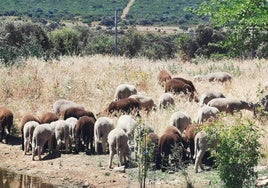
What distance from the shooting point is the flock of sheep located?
14875 mm

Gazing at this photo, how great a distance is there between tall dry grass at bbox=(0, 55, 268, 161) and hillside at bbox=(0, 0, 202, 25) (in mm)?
55588

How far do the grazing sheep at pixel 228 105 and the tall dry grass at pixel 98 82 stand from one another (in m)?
0.47

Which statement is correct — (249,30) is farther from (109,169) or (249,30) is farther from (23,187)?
(23,187)

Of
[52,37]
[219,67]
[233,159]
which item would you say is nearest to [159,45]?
[52,37]

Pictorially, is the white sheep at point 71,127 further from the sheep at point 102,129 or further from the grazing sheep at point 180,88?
the grazing sheep at point 180,88

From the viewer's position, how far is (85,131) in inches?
653

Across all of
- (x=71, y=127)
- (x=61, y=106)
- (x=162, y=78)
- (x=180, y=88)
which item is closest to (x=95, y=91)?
(x=162, y=78)

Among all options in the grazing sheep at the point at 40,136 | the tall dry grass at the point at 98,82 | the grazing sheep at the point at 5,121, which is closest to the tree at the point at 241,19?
the tall dry grass at the point at 98,82

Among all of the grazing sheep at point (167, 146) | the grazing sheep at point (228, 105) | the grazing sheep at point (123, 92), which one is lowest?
the grazing sheep at point (167, 146)

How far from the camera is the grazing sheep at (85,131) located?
54.4 ft

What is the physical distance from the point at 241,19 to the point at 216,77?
6766 millimetres

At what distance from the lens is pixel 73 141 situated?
17.1 meters

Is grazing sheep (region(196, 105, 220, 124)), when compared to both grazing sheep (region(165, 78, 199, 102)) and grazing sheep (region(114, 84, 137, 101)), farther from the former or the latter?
grazing sheep (region(114, 84, 137, 101))

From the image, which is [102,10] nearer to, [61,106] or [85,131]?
[61,106]
